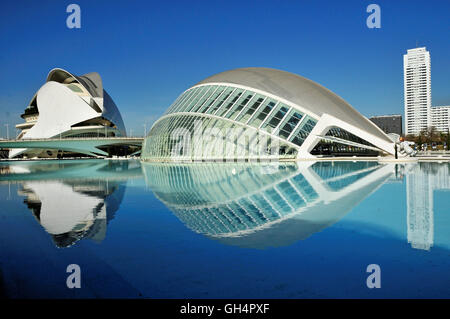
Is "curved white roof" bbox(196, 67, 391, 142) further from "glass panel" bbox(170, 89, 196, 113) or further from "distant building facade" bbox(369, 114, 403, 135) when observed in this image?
"distant building facade" bbox(369, 114, 403, 135)

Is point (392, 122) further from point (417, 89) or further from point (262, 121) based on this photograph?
point (262, 121)

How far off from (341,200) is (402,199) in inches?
64.8

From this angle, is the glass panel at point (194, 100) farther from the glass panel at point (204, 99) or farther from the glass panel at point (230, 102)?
the glass panel at point (230, 102)

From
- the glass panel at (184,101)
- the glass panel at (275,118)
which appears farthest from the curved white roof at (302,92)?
the glass panel at (184,101)

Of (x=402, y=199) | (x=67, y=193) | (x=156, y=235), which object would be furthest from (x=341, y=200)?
(x=67, y=193)

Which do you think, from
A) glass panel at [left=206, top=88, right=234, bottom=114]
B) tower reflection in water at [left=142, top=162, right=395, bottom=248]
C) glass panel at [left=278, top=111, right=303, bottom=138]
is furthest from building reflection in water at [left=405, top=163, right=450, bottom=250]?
glass panel at [left=206, top=88, right=234, bottom=114]

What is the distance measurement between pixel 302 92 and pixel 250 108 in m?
5.31

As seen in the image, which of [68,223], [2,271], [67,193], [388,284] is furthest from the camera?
[67,193]

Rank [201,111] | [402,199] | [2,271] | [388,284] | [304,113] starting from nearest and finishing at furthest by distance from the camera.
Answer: [388,284], [2,271], [402,199], [304,113], [201,111]

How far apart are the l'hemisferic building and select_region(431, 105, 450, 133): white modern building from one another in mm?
164538

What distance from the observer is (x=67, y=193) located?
11844 millimetres
